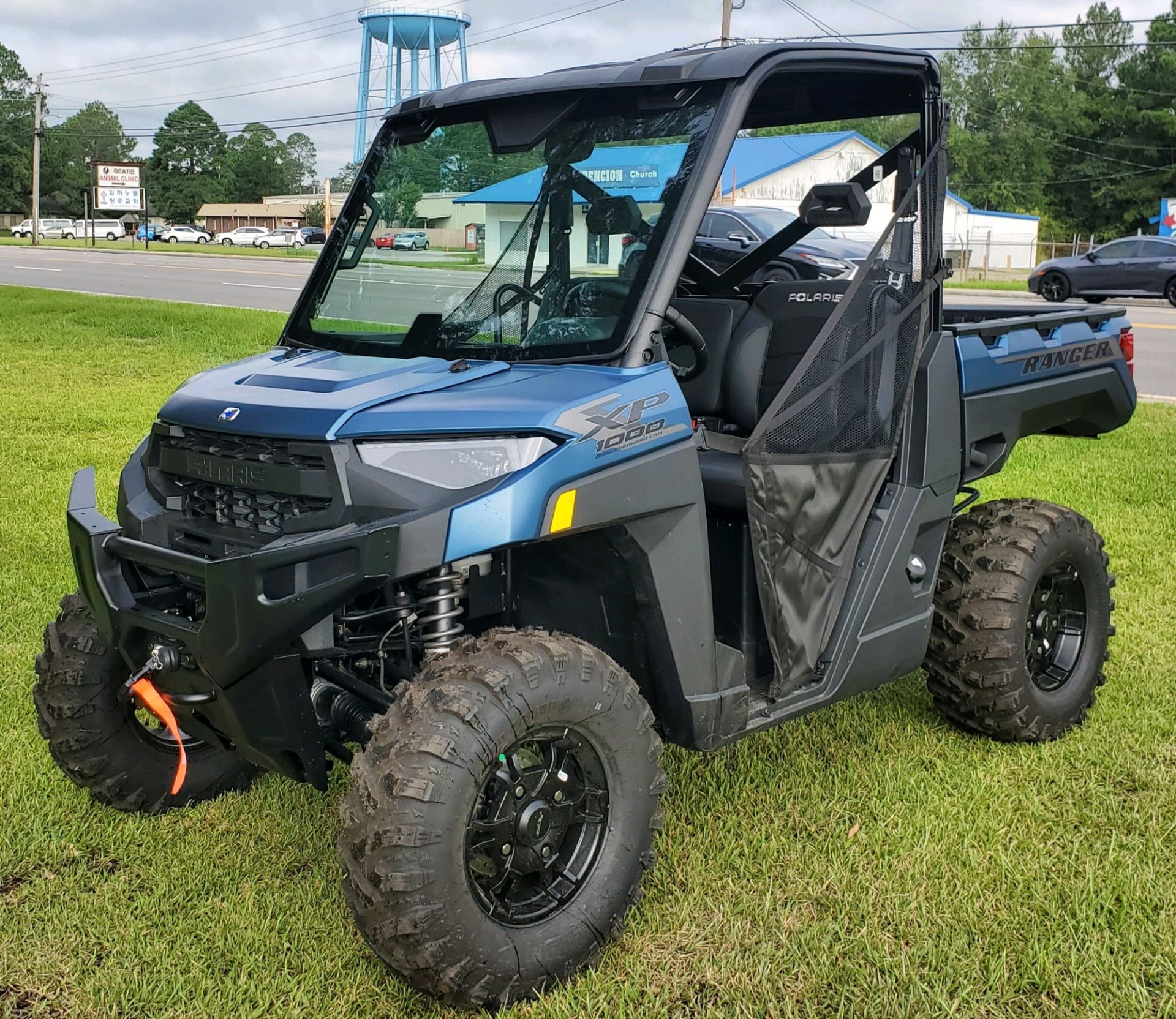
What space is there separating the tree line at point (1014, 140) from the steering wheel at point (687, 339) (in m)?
34.7

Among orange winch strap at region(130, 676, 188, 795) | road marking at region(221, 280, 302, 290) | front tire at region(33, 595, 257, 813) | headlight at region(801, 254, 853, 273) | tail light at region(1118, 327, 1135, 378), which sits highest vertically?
road marking at region(221, 280, 302, 290)

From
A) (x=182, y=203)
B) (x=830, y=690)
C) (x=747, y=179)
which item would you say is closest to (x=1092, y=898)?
(x=830, y=690)

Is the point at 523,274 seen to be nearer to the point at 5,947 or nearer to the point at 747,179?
the point at 747,179

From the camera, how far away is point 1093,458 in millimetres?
9156

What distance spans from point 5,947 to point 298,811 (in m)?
0.95

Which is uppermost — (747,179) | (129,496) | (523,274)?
(747,179)

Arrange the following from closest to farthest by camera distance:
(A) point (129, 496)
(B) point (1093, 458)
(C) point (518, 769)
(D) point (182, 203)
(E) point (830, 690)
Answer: (C) point (518, 769)
(A) point (129, 496)
(E) point (830, 690)
(B) point (1093, 458)
(D) point (182, 203)

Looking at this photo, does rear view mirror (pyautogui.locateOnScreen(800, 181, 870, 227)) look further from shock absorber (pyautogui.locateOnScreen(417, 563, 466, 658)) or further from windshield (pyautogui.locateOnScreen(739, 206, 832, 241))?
shock absorber (pyautogui.locateOnScreen(417, 563, 466, 658))

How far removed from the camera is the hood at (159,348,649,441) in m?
2.85

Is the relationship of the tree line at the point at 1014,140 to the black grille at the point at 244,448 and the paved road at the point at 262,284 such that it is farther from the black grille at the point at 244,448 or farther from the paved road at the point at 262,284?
the black grille at the point at 244,448

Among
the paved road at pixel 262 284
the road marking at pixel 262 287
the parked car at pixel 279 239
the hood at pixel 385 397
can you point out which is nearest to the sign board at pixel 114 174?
the parked car at pixel 279 239

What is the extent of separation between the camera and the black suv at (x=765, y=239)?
428cm

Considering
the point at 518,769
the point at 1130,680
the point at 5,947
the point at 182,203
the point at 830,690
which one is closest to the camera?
the point at 518,769

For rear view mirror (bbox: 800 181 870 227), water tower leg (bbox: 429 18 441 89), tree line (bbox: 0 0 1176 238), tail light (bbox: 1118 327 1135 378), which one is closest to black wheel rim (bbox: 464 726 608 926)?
rear view mirror (bbox: 800 181 870 227)
